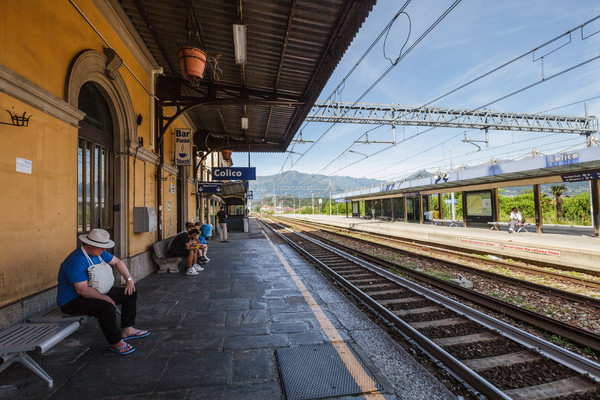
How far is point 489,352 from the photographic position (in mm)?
3260

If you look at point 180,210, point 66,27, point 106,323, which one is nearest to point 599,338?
point 106,323

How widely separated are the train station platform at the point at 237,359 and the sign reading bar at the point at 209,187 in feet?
22.2

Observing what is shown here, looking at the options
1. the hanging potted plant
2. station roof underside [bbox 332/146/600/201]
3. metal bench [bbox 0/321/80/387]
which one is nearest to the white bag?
metal bench [bbox 0/321/80/387]

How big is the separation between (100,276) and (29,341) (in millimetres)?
818

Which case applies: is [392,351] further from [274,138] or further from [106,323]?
[274,138]

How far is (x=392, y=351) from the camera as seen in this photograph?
10.1ft

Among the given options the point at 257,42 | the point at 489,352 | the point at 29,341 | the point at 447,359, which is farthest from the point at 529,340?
the point at 257,42

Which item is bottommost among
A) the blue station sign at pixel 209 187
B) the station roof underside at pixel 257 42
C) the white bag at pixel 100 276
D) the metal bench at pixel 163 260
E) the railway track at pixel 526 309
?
the railway track at pixel 526 309

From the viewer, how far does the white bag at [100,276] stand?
3058 millimetres

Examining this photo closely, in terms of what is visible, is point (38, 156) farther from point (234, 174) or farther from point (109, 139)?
point (234, 174)

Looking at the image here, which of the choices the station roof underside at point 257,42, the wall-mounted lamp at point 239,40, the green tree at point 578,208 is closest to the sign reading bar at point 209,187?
the station roof underside at point 257,42

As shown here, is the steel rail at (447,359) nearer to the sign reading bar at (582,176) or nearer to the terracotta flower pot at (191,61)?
the terracotta flower pot at (191,61)

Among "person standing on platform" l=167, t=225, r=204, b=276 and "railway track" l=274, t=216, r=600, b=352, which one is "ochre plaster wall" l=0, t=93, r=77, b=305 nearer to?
"person standing on platform" l=167, t=225, r=204, b=276

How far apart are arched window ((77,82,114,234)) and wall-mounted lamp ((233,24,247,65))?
2731mm
